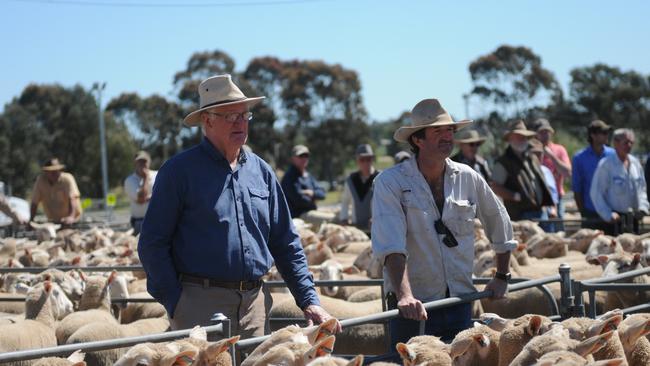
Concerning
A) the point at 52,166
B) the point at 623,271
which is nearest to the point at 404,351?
the point at 623,271

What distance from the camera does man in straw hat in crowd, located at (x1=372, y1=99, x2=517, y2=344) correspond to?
15.6ft

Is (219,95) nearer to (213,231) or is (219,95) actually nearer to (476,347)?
(213,231)

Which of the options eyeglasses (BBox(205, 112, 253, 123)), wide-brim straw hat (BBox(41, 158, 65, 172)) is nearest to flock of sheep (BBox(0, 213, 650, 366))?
wide-brim straw hat (BBox(41, 158, 65, 172))

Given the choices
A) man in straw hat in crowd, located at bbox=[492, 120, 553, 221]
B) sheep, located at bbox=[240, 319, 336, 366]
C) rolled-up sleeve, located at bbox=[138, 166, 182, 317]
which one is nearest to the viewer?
sheep, located at bbox=[240, 319, 336, 366]

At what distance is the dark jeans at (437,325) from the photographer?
472 centimetres

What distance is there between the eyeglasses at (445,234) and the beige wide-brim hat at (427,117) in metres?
0.48

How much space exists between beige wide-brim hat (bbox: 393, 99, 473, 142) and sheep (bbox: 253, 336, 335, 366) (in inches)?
64.2

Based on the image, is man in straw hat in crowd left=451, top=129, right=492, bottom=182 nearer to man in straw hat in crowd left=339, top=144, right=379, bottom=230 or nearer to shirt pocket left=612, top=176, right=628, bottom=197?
shirt pocket left=612, top=176, right=628, bottom=197

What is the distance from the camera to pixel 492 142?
45875 millimetres

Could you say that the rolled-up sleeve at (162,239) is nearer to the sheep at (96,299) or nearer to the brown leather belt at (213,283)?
the brown leather belt at (213,283)

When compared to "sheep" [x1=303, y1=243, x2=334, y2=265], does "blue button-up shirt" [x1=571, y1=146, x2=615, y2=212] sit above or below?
above

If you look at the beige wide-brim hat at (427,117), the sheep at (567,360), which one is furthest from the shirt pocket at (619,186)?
the sheep at (567,360)

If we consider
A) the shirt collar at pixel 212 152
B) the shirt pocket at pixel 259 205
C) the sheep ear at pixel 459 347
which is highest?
the shirt collar at pixel 212 152

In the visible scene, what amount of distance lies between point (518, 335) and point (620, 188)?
260 inches
